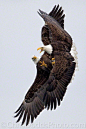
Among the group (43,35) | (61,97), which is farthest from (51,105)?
(43,35)

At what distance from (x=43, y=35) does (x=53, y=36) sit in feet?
2.57

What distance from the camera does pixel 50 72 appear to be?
1794 centimetres

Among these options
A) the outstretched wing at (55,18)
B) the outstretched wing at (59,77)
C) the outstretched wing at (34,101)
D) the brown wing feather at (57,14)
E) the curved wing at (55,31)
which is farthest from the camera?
the brown wing feather at (57,14)

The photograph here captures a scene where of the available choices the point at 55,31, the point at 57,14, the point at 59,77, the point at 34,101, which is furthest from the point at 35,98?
the point at 57,14

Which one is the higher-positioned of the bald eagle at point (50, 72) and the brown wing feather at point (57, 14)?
the brown wing feather at point (57, 14)

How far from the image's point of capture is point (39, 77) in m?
18.6

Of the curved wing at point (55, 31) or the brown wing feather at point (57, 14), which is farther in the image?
the brown wing feather at point (57, 14)

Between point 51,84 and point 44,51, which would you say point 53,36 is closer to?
point 44,51

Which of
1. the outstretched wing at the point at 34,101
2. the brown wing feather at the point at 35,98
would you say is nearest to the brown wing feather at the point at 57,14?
the brown wing feather at the point at 35,98

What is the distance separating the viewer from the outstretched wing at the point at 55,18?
19.3 metres

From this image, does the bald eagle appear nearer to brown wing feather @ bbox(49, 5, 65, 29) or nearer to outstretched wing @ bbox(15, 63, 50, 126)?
outstretched wing @ bbox(15, 63, 50, 126)

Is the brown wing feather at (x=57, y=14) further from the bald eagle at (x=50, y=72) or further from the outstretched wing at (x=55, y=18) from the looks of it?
the bald eagle at (x=50, y=72)

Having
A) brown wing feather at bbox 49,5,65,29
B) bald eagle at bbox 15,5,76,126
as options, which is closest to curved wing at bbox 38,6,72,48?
bald eagle at bbox 15,5,76,126

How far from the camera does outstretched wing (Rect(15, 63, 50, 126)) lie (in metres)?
18.2
